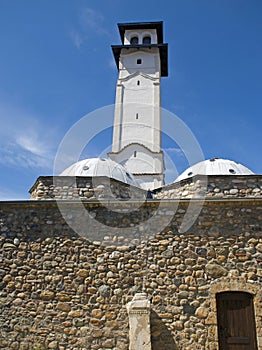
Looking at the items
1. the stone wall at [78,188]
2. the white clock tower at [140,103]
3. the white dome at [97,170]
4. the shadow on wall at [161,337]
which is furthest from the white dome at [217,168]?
the shadow on wall at [161,337]

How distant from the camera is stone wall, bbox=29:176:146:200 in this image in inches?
385

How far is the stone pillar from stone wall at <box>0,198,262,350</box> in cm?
47

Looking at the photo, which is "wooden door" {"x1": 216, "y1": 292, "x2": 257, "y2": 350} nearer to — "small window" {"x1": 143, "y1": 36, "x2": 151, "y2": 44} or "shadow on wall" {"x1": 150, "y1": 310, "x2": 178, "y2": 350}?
"shadow on wall" {"x1": 150, "y1": 310, "x2": 178, "y2": 350}

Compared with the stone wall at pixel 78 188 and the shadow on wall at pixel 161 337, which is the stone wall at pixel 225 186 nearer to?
the stone wall at pixel 78 188

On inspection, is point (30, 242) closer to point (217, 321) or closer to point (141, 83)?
point (217, 321)

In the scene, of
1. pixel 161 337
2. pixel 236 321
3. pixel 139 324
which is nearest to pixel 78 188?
pixel 139 324

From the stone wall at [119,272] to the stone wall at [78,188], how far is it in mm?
1918

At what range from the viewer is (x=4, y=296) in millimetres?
7336

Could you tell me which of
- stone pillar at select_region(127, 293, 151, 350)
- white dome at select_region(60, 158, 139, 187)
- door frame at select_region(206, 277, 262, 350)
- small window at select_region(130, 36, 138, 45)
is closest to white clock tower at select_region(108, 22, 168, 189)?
small window at select_region(130, 36, 138, 45)

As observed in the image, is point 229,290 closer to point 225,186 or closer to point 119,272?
point 119,272

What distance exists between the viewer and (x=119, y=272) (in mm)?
7391

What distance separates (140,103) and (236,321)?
15.5m

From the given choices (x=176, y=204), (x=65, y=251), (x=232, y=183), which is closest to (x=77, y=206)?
(x=65, y=251)

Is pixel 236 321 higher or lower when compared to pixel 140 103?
lower
